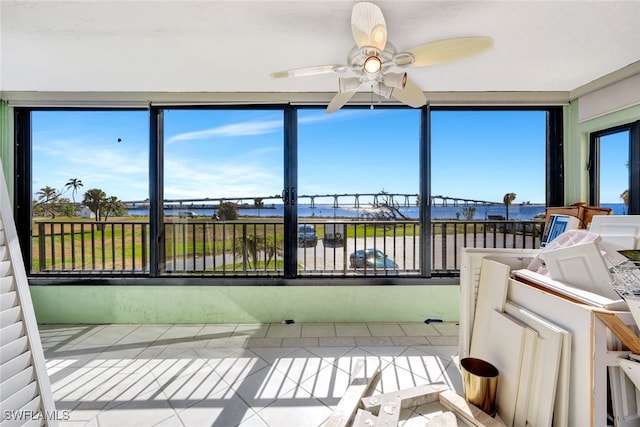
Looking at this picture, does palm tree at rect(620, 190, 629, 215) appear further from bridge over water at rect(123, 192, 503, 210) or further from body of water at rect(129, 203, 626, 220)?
bridge over water at rect(123, 192, 503, 210)

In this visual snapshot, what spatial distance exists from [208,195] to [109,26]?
5.32 ft

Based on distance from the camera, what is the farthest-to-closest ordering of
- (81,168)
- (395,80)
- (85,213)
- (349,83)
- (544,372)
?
1. (85,213)
2. (81,168)
3. (349,83)
4. (395,80)
5. (544,372)

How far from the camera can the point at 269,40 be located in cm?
192

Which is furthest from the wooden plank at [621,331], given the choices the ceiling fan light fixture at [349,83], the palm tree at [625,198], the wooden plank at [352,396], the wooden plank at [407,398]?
the palm tree at [625,198]

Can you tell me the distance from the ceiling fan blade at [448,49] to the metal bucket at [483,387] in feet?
5.84

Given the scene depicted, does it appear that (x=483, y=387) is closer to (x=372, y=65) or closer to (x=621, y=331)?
(x=621, y=331)

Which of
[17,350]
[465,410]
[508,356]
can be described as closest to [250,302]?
[17,350]

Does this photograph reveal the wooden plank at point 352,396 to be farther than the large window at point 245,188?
No

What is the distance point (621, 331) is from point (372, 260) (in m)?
2.50

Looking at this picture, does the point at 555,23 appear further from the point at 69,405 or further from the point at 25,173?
the point at 25,173

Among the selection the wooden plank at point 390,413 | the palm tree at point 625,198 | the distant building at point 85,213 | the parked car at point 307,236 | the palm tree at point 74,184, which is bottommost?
the wooden plank at point 390,413

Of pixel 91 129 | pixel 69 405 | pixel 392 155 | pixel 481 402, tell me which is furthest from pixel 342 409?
pixel 91 129

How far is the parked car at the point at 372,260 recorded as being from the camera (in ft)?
11.6

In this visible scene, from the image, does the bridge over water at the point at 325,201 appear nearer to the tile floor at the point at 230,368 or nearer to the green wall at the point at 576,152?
the green wall at the point at 576,152
